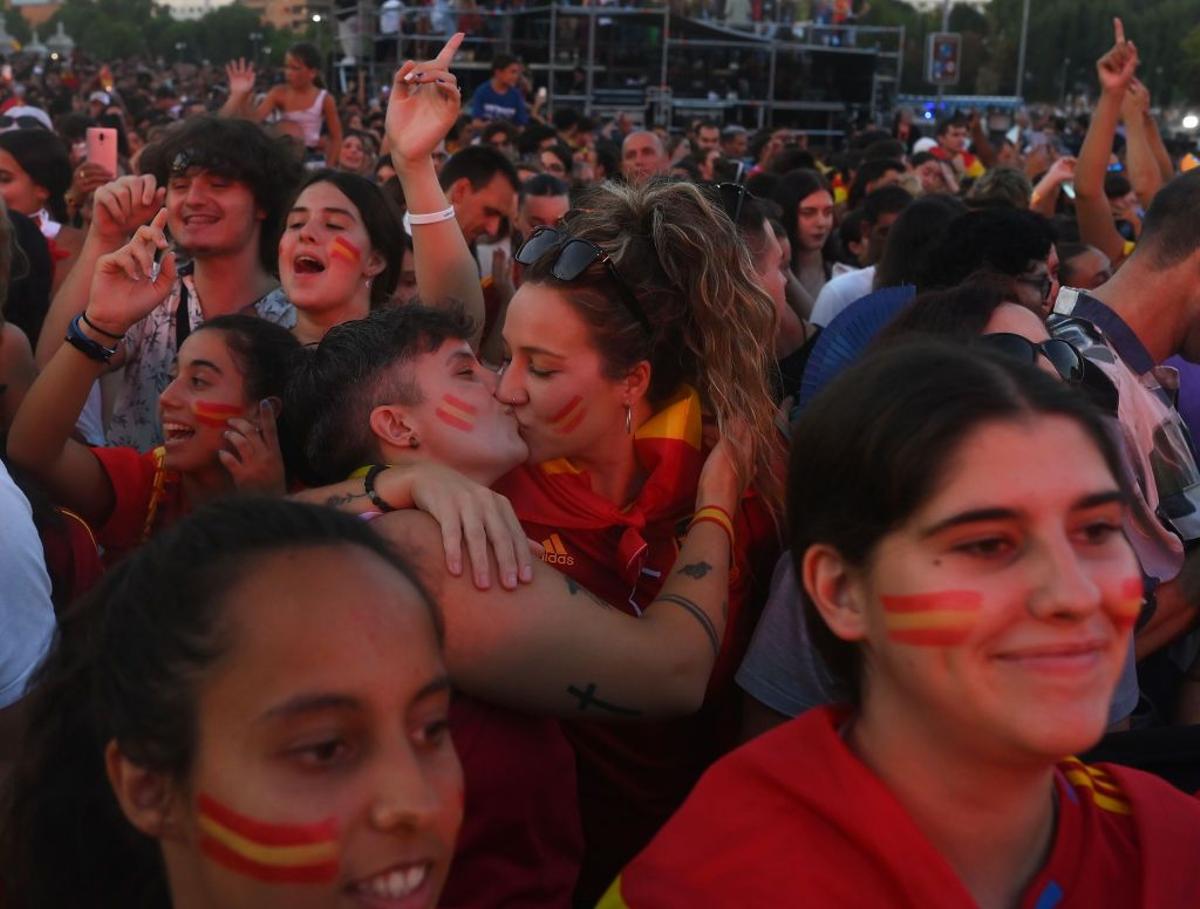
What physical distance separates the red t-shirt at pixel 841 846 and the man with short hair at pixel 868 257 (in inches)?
147

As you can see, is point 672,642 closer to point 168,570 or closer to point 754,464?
point 754,464

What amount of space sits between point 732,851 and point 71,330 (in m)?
2.29

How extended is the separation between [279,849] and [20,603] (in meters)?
0.99

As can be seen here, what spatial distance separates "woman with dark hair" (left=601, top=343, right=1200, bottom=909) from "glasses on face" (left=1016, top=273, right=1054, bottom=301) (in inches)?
92.2

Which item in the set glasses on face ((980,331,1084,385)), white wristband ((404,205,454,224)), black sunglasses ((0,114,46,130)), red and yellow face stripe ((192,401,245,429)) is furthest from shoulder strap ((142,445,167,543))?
black sunglasses ((0,114,46,130))

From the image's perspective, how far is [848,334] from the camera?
4.09 meters

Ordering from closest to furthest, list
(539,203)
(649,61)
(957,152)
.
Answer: (539,203) < (957,152) < (649,61)

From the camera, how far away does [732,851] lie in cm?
162

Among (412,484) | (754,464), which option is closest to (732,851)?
(412,484)

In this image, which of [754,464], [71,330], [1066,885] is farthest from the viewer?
[71,330]

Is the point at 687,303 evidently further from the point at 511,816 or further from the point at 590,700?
the point at 511,816

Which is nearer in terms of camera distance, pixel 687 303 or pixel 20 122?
pixel 687 303

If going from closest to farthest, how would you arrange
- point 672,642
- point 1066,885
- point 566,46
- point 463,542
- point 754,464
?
1. point 1066,885
2. point 463,542
3. point 672,642
4. point 754,464
5. point 566,46

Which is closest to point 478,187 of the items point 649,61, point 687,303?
point 687,303
